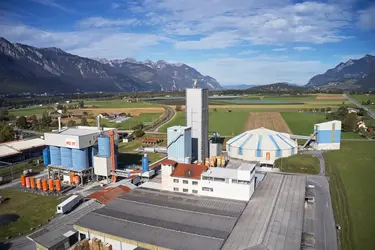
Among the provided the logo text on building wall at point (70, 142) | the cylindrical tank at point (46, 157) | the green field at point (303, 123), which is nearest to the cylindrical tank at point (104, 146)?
the logo text on building wall at point (70, 142)

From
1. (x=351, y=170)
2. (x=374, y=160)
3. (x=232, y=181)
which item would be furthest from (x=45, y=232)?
(x=374, y=160)

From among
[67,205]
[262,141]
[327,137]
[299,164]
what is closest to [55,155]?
[67,205]

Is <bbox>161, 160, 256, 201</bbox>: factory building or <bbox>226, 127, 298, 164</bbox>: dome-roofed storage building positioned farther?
<bbox>226, 127, 298, 164</bbox>: dome-roofed storage building

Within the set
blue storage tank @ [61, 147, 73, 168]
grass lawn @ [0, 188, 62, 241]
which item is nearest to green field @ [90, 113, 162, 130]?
blue storage tank @ [61, 147, 73, 168]

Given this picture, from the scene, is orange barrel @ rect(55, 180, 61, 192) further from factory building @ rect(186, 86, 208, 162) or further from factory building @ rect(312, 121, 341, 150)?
factory building @ rect(312, 121, 341, 150)

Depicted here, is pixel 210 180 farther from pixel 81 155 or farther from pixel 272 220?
pixel 81 155

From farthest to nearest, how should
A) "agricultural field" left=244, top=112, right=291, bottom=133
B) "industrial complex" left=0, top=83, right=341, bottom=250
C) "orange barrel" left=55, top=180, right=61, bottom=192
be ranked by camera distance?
"agricultural field" left=244, top=112, right=291, bottom=133, "orange barrel" left=55, top=180, right=61, bottom=192, "industrial complex" left=0, top=83, right=341, bottom=250
